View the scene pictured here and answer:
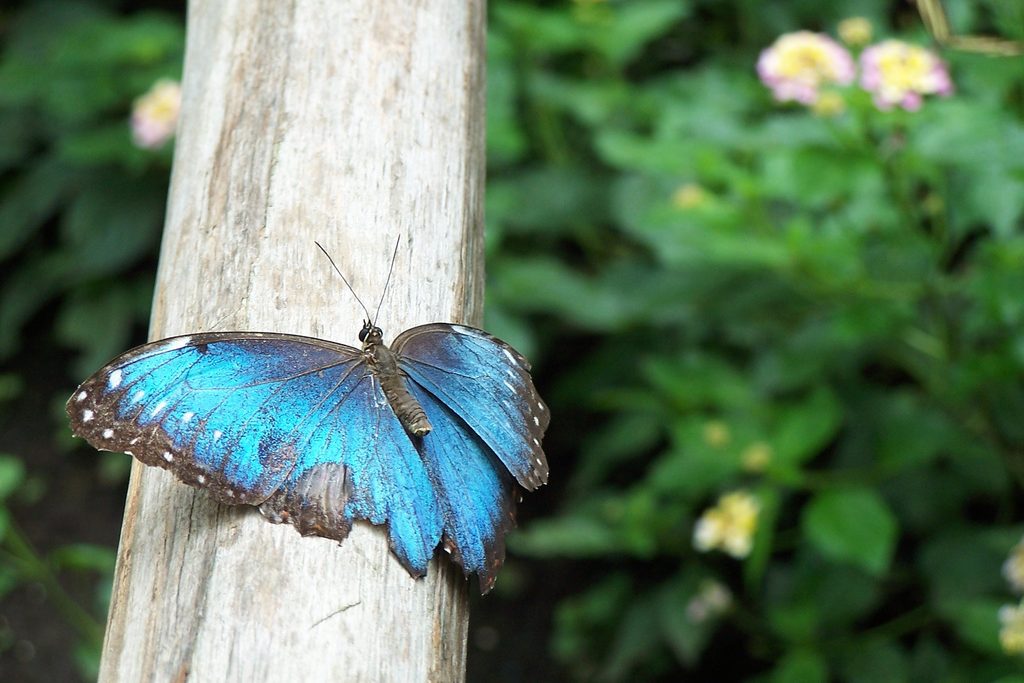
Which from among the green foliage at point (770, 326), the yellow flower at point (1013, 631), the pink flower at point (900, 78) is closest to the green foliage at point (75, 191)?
the green foliage at point (770, 326)

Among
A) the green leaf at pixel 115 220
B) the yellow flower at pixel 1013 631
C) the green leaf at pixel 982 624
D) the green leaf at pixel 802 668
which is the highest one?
the green leaf at pixel 115 220

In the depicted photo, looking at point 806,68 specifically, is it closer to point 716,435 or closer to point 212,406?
point 716,435

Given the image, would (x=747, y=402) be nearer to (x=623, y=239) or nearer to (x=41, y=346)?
(x=623, y=239)

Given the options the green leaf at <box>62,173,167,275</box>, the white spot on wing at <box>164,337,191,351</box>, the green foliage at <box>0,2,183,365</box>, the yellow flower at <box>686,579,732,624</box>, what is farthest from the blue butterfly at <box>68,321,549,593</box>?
the green leaf at <box>62,173,167,275</box>

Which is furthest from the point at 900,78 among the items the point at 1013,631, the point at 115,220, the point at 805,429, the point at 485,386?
the point at 115,220

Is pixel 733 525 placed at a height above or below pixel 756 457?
below

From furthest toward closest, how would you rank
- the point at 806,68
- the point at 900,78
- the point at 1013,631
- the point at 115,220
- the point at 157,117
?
the point at 115,220, the point at 157,117, the point at 806,68, the point at 900,78, the point at 1013,631

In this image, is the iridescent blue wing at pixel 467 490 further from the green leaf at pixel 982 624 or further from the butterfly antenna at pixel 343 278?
the green leaf at pixel 982 624
